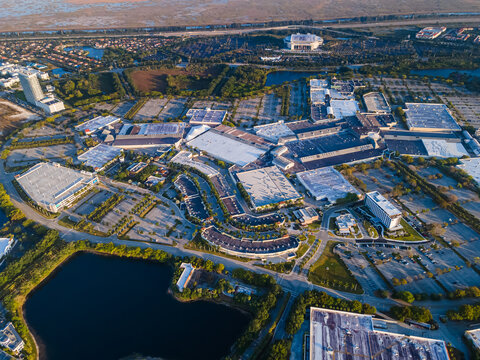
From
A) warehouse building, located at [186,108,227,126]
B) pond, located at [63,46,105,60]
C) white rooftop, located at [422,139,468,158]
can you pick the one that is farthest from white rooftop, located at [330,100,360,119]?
pond, located at [63,46,105,60]

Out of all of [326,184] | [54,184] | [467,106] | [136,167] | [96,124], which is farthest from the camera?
[467,106]

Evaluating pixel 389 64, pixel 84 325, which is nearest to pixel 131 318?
pixel 84 325

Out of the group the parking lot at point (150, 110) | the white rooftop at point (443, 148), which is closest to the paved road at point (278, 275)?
the parking lot at point (150, 110)

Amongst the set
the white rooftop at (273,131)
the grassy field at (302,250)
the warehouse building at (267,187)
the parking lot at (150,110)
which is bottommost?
the parking lot at (150,110)

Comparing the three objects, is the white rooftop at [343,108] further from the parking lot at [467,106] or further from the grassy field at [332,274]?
the grassy field at [332,274]

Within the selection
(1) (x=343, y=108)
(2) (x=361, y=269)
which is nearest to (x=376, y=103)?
(1) (x=343, y=108)

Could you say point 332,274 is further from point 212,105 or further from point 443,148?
point 212,105

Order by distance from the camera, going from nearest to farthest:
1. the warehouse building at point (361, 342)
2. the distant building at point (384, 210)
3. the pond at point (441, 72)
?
the warehouse building at point (361, 342)
the distant building at point (384, 210)
the pond at point (441, 72)
